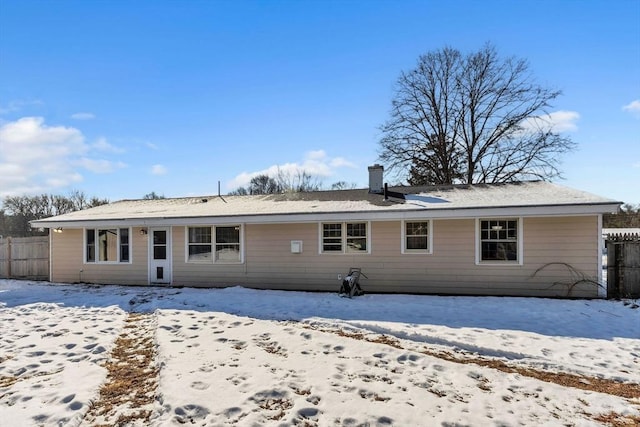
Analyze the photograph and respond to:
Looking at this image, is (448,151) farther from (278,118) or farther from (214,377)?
(214,377)

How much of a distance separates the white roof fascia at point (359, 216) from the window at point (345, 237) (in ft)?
1.49

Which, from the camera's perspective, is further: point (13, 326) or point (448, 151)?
point (448, 151)

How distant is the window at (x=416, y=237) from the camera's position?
1020 centimetres

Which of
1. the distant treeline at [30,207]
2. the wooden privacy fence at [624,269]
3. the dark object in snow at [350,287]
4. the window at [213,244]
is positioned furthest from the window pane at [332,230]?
the distant treeline at [30,207]

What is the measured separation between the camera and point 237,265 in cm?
1162

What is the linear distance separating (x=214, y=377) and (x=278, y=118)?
498 inches

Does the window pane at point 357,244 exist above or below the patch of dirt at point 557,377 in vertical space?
above

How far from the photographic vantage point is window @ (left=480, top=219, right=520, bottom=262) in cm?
965

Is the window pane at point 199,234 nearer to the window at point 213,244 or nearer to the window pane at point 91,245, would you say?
the window at point 213,244

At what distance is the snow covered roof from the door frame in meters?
0.49

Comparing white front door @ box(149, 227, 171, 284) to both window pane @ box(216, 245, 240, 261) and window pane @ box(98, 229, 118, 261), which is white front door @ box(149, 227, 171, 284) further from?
window pane @ box(216, 245, 240, 261)

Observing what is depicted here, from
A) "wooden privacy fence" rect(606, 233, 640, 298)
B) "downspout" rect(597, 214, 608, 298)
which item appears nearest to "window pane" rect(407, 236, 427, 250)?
"downspout" rect(597, 214, 608, 298)

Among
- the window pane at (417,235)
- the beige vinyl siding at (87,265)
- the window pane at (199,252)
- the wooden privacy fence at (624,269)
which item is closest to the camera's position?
the wooden privacy fence at (624,269)

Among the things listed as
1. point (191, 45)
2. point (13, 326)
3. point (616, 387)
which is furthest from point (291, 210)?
point (616, 387)
